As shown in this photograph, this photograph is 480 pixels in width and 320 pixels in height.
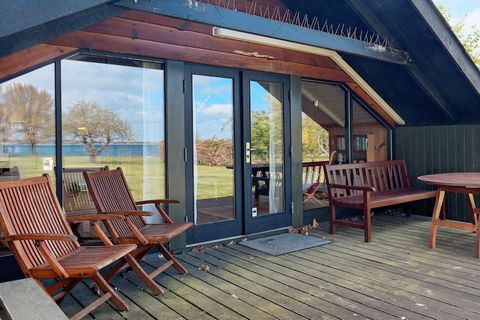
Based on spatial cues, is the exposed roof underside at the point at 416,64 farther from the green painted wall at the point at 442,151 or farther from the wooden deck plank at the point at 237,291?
the wooden deck plank at the point at 237,291

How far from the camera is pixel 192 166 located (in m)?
4.48

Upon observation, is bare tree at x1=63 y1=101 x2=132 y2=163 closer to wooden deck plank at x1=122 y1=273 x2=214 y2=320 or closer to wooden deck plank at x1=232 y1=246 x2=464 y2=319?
wooden deck plank at x1=122 y1=273 x2=214 y2=320

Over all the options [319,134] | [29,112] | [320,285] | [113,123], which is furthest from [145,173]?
[319,134]

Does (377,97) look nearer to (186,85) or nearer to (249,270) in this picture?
(186,85)

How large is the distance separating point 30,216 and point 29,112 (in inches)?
47.9

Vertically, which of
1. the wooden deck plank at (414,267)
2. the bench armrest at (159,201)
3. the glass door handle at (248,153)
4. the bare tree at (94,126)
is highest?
the bare tree at (94,126)

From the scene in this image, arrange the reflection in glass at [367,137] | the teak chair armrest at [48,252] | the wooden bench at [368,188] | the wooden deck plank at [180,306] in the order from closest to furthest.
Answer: the teak chair armrest at [48,252], the wooden deck plank at [180,306], the wooden bench at [368,188], the reflection in glass at [367,137]

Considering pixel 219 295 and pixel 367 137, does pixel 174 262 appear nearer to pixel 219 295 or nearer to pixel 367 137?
pixel 219 295

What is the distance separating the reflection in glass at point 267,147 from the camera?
16.3 feet

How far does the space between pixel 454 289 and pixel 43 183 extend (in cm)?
329

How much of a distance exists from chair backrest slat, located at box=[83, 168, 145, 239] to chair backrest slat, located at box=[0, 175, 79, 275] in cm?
40

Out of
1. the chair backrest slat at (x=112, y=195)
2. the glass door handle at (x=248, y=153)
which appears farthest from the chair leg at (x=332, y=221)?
the chair backrest slat at (x=112, y=195)

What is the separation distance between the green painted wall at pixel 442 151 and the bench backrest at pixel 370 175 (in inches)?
13.0

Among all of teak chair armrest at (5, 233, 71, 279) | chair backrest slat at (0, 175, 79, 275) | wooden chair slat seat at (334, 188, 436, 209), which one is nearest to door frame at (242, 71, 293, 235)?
wooden chair slat seat at (334, 188, 436, 209)
